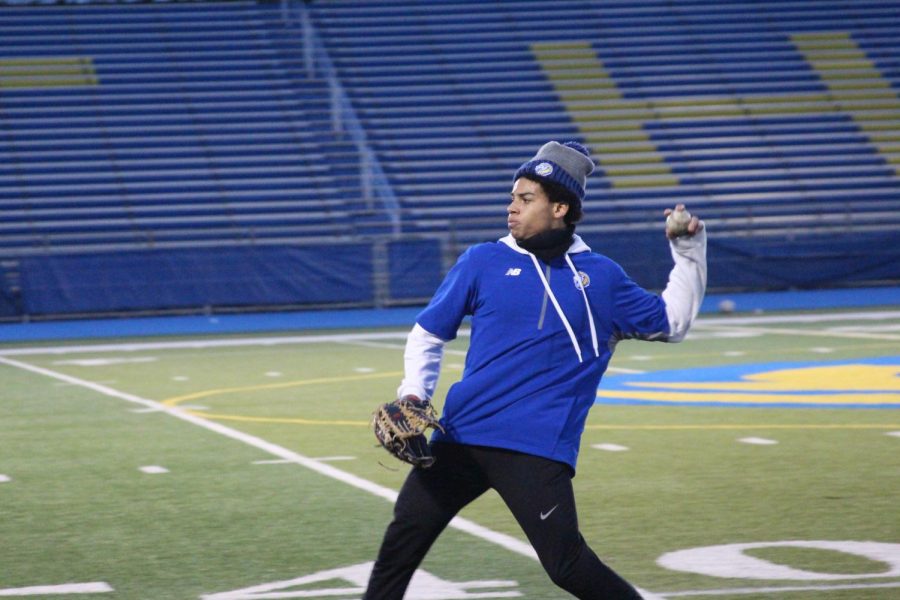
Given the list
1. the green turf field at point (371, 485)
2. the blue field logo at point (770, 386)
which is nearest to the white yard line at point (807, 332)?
the green turf field at point (371, 485)

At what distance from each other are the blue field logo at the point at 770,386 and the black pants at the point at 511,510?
27.3 ft

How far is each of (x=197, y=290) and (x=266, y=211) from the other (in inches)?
175

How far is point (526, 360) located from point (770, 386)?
381 inches

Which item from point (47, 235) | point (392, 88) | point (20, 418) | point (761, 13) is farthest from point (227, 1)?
point (20, 418)

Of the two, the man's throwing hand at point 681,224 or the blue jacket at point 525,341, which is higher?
the man's throwing hand at point 681,224

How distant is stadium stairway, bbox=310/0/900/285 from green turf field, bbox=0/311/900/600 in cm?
1396

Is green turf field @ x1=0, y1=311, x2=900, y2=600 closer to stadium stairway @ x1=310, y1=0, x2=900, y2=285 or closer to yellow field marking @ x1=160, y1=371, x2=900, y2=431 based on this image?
yellow field marking @ x1=160, y1=371, x2=900, y2=431

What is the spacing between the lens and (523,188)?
4.87 m

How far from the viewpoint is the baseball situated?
4.70 metres

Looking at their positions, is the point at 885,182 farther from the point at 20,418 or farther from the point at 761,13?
the point at 20,418

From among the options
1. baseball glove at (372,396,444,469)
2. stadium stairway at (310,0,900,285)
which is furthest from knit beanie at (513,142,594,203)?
stadium stairway at (310,0,900,285)

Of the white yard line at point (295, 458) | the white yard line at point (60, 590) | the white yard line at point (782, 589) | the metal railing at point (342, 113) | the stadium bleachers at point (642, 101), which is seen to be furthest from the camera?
the stadium bleachers at point (642, 101)

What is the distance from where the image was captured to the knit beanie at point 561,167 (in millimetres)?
4840

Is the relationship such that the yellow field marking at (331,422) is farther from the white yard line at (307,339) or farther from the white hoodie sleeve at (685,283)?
the white hoodie sleeve at (685,283)
